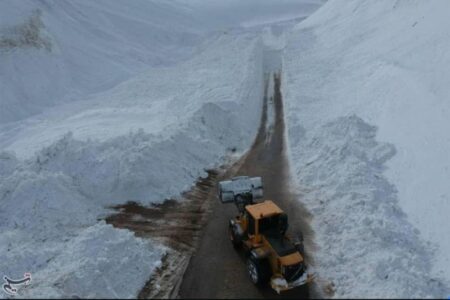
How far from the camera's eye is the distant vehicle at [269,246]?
13.9 meters

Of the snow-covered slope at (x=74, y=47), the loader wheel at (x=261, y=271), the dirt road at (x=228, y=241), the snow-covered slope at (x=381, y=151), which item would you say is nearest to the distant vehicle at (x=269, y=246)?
the loader wheel at (x=261, y=271)

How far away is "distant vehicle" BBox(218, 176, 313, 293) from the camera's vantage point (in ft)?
45.5

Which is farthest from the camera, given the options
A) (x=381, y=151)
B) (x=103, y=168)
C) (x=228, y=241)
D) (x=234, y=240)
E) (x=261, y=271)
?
(x=381, y=151)

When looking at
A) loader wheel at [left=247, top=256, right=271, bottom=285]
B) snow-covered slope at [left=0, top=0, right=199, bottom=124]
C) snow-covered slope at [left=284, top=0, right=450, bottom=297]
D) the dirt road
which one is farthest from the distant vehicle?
snow-covered slope at [left=0, top=0, right=199, bottom=124]

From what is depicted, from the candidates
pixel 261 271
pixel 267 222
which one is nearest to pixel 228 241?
pixel 267 222

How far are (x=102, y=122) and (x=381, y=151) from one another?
60.3 feet

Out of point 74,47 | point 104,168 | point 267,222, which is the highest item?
point 74,47

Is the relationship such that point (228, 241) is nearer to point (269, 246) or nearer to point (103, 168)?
point (269, 246)

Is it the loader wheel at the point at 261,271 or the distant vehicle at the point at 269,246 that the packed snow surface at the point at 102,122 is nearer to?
the distant vehicle at the point at 269,246

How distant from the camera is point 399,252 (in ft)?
48.3

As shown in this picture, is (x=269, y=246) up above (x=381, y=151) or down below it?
below

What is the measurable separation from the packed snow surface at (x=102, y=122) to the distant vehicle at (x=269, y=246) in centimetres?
339

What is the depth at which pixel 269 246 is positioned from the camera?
47.7 feet

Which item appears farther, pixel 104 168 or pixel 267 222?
pixel 104 168
